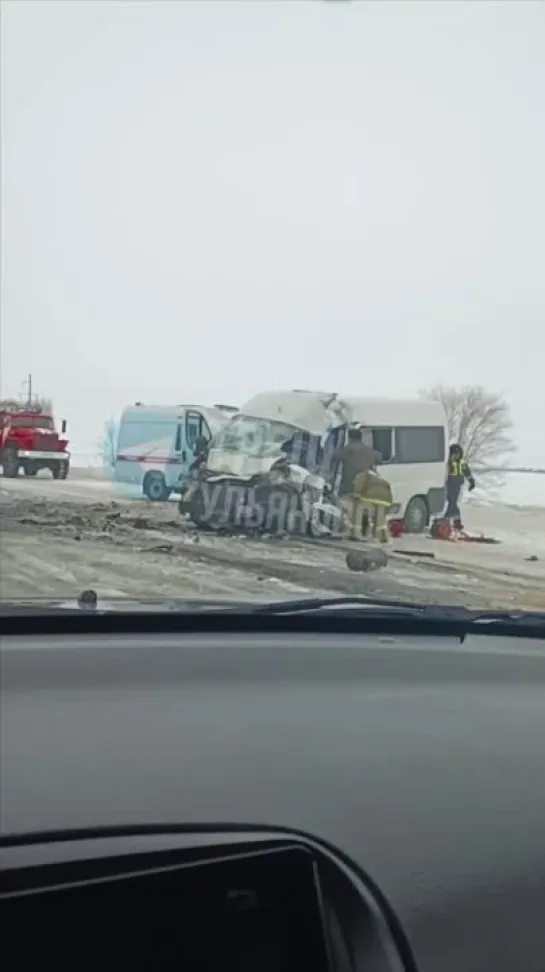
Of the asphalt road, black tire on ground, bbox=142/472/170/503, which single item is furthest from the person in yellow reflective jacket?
black tire on ground, bbox=142/472/170/503

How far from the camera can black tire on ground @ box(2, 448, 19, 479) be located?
6207 millimetres

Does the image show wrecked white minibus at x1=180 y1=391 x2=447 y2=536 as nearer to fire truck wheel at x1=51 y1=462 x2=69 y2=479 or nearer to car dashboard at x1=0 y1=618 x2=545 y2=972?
fire truck wheel at x1=51 y1=462 x2=69 y2=479

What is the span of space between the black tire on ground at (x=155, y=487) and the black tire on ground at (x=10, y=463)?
75cm

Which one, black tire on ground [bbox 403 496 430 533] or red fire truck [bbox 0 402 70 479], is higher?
red fire truck [bbox 0 402 70 479]

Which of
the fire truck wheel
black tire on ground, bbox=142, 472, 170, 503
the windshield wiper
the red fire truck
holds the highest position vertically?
the red fire truck

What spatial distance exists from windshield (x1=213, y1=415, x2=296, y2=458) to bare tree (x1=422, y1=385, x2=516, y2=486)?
830mm

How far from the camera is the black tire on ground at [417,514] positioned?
212 inches

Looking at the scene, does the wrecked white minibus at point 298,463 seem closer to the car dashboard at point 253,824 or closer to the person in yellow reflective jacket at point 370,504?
the person in yellow reflective jacket at point 370,504

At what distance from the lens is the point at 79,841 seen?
1271 mm

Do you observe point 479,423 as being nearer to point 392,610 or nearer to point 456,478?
point 456,478

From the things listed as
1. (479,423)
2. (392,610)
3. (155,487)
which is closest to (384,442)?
(479,423)

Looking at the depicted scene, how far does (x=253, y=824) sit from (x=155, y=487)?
4.79 meters

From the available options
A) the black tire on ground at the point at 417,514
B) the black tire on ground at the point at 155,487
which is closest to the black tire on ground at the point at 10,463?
the black tire on ground at the point at 155,487

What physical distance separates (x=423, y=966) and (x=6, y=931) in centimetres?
49
